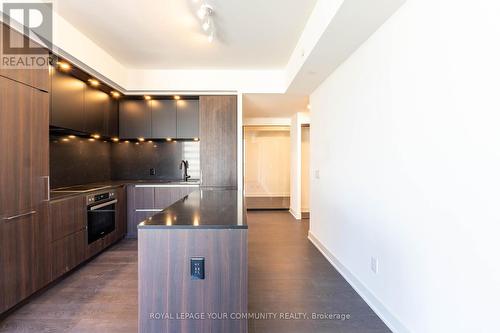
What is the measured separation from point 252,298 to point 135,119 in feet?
10.8

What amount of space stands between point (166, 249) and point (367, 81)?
2.13 m

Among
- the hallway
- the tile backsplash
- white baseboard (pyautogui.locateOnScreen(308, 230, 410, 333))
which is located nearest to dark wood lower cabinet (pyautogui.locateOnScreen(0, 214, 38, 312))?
the hallway

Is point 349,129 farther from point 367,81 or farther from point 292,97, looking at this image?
point 292,97

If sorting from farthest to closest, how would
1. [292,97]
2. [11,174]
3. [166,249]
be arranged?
[292,97] < [11,174] < [166,249]

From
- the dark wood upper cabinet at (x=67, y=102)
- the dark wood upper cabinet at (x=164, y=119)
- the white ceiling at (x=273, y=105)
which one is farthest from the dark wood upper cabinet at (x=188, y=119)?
the dark wood upper cabinet at (x=67, y=102)

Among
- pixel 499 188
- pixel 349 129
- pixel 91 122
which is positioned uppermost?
pixel 91 122

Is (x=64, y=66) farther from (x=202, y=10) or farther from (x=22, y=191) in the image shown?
(x=202, y=10)

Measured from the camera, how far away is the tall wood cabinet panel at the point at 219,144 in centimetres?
397

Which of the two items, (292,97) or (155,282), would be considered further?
(292,97)

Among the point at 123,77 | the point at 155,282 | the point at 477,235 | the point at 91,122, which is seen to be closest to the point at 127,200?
the point at 91,122

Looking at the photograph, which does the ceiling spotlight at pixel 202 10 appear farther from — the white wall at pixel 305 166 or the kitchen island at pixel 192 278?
the white wall at pixel 305 166

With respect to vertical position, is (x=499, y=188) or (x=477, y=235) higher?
(x=499, y=188)

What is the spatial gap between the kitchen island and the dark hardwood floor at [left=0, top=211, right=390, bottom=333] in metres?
0.63

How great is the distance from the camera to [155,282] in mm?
1413
